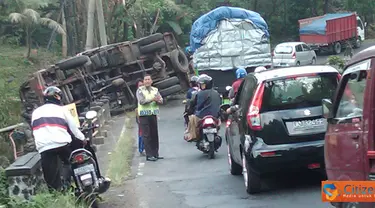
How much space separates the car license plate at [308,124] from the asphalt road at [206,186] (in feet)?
2.89

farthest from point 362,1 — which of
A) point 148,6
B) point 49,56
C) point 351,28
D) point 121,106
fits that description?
point 121,106

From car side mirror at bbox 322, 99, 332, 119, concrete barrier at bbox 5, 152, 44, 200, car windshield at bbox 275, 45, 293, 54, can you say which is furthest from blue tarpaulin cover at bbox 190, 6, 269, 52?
car windshield at bbox 275, 45, 293, 54

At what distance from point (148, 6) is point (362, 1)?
2103cm

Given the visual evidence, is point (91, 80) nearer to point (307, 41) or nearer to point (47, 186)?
point (47, 186)

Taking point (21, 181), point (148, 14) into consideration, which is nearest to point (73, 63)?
point (21, 181)

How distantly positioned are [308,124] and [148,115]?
5273 mm

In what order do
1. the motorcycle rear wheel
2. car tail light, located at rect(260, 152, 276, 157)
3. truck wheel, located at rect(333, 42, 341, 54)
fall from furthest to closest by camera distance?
truck wheel, located at rect(333, 42, 341, 54) < the motorcycle rear wheel < car tail light, located at rect(260, 152, 276, 157)

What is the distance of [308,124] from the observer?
925cm

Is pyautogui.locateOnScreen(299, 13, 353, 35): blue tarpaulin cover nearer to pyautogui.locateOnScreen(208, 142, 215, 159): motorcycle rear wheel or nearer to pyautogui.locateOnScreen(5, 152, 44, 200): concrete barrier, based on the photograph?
pyautogui.locateOnScreen(208, 142, 215, 159): motorcycle rear wheel

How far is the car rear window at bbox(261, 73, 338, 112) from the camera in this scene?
9352mm

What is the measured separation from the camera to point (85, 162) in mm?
8578

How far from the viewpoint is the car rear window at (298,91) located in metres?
9.35

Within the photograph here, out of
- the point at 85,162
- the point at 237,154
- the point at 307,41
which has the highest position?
the point at 85,162

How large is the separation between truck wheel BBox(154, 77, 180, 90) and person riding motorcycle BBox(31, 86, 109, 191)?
16573 millimetres
